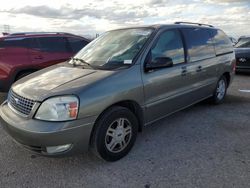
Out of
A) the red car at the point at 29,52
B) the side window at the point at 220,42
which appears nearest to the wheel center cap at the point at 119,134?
the side window at the point at 220,42

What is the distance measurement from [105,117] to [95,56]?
126 centimetres

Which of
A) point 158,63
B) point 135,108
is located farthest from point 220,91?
point 135,108

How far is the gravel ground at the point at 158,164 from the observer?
Answer: 3.07 metres

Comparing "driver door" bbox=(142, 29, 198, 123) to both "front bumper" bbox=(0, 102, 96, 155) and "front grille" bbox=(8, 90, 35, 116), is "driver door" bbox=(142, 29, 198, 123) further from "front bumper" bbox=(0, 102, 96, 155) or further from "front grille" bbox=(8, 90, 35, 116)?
"front grille" bbox=(8, 90, 35, 116)

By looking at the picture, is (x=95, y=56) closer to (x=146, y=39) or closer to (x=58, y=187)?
(x=146, y=39)

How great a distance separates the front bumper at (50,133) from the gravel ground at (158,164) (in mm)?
369

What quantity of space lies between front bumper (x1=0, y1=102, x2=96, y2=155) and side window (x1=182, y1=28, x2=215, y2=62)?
243cm

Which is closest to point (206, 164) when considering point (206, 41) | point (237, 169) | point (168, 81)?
point (237, 169)

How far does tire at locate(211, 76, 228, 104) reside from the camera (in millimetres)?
5867

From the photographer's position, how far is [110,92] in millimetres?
3275

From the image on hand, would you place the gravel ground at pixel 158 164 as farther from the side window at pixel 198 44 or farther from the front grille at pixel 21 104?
the side window at pixel 198 44

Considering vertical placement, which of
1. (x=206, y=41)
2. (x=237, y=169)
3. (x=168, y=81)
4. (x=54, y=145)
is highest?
(x=206, y=41)

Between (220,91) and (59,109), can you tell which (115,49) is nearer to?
(59,109)

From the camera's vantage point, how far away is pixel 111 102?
3.29 meters
